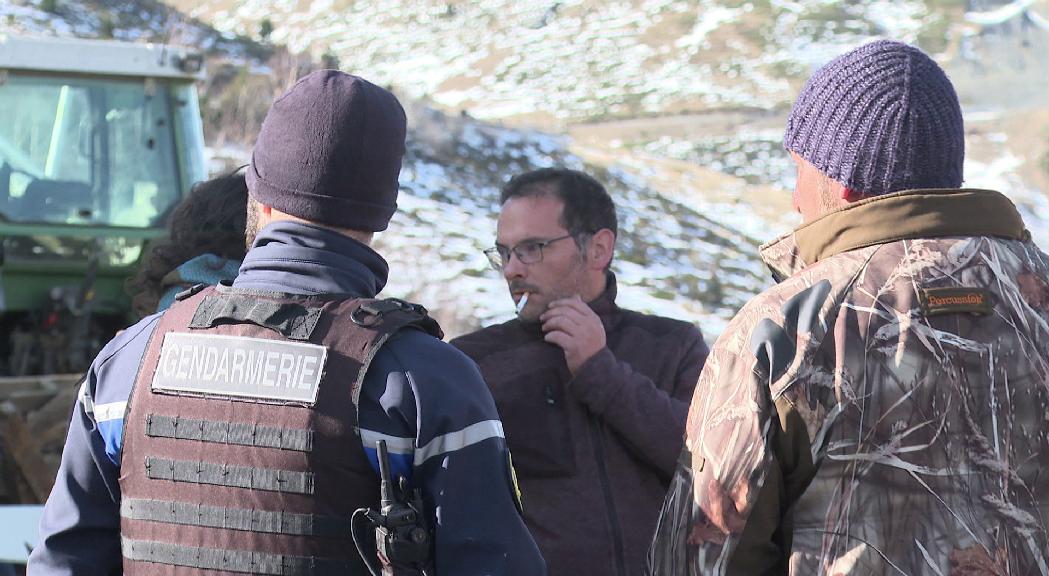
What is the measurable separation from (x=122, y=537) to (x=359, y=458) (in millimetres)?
475

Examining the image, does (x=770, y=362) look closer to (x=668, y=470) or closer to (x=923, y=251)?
(x=923, y=251)

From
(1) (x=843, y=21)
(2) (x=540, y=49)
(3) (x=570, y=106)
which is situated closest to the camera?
(3) (x=570, y=106)

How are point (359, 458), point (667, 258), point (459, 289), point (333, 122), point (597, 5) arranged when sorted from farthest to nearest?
point (597, 5) < point (667, 258) < point (459, 289) < point (333, 122) < point (359, 458)

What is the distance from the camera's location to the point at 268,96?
22.2 meters

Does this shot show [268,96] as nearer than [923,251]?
No

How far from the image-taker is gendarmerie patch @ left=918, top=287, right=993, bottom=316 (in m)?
1.91

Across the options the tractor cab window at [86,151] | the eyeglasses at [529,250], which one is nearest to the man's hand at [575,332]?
the eyeglasses at [529,250]

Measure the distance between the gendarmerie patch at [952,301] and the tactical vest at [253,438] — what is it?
30.7 inches

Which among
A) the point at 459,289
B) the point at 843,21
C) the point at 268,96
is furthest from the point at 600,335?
the point at 843,21

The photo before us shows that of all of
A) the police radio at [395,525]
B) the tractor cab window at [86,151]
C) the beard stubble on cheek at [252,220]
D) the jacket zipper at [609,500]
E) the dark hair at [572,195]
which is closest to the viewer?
the police radio at [395,525]

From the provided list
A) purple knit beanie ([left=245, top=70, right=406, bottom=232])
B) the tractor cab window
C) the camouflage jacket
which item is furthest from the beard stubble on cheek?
the tractor cab window

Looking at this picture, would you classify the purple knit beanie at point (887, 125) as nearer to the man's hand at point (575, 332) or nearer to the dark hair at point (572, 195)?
the man's hand at point (575, 332)

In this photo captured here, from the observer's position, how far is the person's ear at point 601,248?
3303 millimetres

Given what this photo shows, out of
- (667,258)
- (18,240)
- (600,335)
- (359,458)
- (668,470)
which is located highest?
(359,458)
